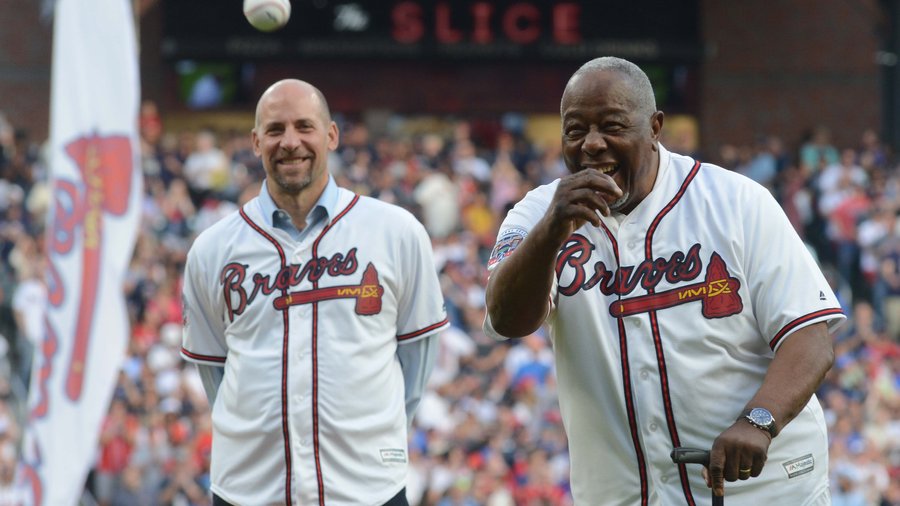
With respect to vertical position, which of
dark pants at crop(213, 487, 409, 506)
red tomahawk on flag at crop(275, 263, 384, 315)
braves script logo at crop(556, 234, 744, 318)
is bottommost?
dark pants at crop(213, 487, 409, 506)

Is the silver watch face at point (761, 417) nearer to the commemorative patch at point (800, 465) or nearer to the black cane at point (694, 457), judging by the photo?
the black cane at point (694, 457)

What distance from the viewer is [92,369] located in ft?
26.0

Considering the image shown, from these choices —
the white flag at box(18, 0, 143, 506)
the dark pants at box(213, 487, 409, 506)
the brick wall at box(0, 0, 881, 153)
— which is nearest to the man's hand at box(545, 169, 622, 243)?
the dark pants at box(213, 487, 409, 506)

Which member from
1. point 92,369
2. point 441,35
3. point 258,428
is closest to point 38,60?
point 441,35

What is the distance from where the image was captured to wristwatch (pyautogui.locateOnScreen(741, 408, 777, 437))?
3596 millimetres

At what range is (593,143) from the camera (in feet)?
12.5

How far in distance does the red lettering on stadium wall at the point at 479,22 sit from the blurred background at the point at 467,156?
0.12 feet

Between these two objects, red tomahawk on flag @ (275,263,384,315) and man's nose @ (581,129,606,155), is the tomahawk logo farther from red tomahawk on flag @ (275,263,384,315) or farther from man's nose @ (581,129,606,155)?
man's nose @ (581,129,606,155)

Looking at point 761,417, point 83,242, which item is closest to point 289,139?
point 761,417

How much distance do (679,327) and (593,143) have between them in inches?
21.5

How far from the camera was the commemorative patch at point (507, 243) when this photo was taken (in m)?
3.94

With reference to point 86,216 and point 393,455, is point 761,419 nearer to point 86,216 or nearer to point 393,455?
point 393,455

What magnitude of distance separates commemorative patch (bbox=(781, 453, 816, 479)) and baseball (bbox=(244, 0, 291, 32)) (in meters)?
3.28

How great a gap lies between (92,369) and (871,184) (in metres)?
14.2
